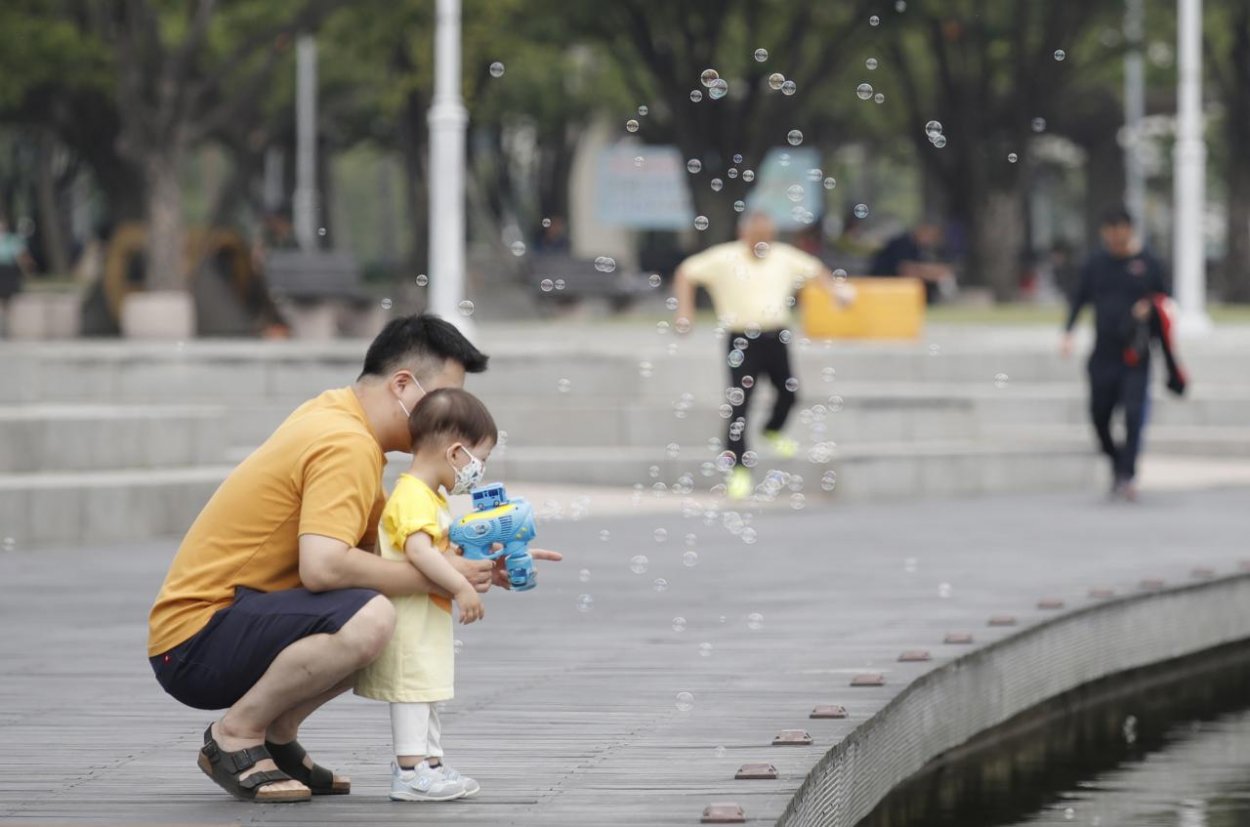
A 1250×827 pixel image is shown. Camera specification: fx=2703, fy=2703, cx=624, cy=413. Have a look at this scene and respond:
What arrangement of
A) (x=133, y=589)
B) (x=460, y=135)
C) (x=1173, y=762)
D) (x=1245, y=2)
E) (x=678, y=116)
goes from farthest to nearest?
(x=1245, y=2)
(x=678, y=116)
(x=460, y=135)
(x=133, y=589)
(x=1173, y=762)

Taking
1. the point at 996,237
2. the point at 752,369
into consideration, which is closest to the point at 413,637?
the point at 752,369

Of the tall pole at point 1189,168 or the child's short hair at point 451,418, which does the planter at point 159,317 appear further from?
the child's short hair at point 451,418

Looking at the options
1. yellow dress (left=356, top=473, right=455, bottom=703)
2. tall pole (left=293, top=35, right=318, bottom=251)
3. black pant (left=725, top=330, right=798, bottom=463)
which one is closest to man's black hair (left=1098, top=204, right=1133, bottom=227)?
black pant (left=725, top=330, right=798, bottom=463)

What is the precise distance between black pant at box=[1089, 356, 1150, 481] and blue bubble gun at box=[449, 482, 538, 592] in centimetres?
1095

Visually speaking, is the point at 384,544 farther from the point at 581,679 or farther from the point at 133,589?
the point at 133,589

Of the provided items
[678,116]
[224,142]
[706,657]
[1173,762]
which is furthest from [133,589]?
[224,142]

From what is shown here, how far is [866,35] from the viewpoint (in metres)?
40.5

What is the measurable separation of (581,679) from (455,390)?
290 centimetres

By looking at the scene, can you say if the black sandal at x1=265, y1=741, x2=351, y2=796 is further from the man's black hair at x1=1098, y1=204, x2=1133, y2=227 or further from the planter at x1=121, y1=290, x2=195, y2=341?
the planter at x1=121, y1=290, x2=195, y2=341

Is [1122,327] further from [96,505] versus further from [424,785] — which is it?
[424,785]

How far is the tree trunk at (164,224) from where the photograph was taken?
30688 millimetres

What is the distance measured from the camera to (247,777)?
245 inches

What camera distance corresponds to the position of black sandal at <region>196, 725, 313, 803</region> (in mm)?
6215

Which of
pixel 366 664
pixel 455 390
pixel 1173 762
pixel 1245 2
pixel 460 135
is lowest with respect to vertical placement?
pixel 1173 762
